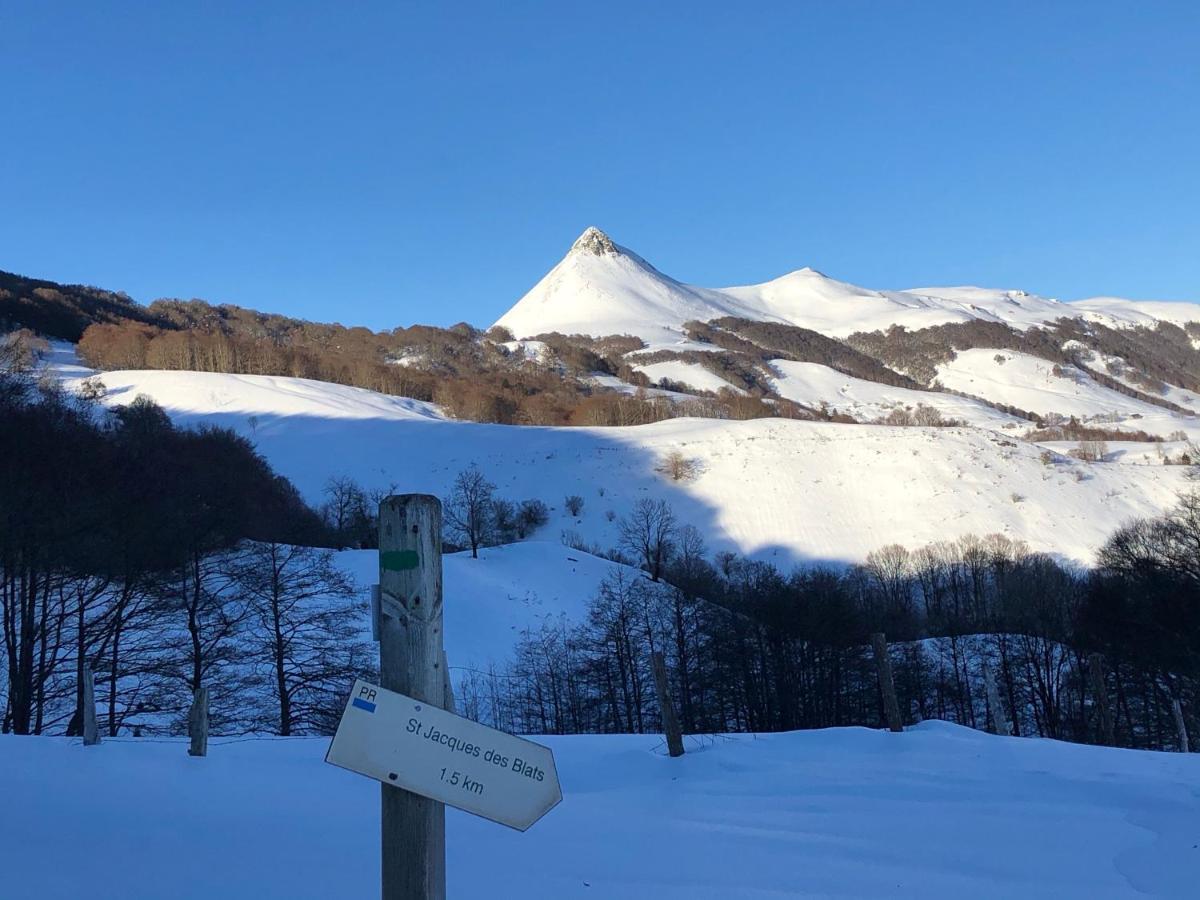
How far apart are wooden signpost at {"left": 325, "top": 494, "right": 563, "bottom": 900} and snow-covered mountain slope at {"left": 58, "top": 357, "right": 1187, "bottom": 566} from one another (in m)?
68.7

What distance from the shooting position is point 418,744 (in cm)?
277

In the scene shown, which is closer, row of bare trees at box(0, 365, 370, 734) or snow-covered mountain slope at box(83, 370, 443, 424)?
row of bare trees at box(0, 365, 370, 734)

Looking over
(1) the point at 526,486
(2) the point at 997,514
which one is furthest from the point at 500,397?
(2) the point at 997,514

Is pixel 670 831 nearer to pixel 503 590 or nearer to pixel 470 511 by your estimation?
pixel 503 590

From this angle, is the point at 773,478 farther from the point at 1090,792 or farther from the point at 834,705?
the point at 1090,792

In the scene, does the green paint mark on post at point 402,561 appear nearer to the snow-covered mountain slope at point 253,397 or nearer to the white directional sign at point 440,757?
the white directional sign at point 440,757

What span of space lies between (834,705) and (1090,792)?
112ft

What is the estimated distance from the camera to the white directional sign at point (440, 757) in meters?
2.73

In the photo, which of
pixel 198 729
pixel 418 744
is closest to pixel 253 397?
pixel 198 729

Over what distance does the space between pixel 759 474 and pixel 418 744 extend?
280 ft

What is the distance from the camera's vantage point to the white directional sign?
2729 millimetres

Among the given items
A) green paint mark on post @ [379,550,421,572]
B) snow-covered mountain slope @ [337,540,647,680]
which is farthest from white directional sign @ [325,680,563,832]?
snow-covered mountain slope @ [337,540,647,680]

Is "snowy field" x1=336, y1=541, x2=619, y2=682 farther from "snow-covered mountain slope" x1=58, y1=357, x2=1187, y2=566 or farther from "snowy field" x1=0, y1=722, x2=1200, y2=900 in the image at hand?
"snowy field" x1=0, y1=722, x2=1200, y2=900

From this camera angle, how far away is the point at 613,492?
82062mm
